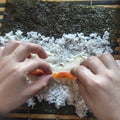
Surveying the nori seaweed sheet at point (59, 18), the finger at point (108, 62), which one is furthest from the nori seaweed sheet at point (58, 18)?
the finger at point (108, 62)

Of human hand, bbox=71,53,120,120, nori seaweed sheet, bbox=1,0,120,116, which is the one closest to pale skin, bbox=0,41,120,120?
human hand, bbox=71,53,120,120

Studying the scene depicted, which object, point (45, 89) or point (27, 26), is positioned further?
point (27, 26)

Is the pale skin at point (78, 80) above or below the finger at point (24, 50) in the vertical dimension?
below

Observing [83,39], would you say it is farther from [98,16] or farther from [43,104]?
[43,104]

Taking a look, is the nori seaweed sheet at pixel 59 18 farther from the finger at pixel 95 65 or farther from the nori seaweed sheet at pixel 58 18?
A: the finger at pixel 95 65

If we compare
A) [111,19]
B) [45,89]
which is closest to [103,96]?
[45,89]

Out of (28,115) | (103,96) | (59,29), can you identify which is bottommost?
(28,115)

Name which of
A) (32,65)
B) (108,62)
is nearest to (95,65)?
(108,62)
